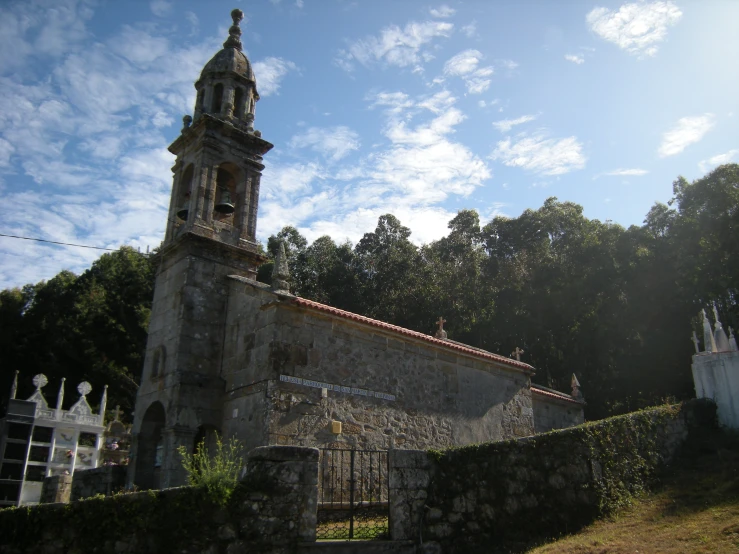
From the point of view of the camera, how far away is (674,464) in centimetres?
1145

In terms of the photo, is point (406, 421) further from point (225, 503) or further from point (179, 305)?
point (225, 503)

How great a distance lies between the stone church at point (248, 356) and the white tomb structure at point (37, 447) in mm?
9382

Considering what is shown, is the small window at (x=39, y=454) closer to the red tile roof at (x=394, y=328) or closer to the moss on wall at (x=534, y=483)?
the red tile roof at (x=394, y=328)

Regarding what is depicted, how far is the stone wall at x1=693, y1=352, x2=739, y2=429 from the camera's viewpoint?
1266 centimetres

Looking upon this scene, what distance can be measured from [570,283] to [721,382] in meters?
20.9

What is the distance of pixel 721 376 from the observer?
42.7ft

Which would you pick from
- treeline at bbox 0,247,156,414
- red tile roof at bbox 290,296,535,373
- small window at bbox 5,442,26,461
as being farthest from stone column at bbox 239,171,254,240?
treeline at bbox 0,247,156,414

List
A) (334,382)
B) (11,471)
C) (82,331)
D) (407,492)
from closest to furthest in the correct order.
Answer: (407,492) → (334,382) → (11,471) → (82,331)

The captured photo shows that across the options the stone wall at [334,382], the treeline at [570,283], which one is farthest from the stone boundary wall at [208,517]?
the treeline at [570,283]

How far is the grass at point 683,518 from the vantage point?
302 inches

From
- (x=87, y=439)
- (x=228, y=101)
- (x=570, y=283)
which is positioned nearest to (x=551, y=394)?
(x=570, y=283)

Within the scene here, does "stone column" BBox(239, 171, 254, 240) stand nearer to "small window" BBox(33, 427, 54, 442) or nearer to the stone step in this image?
the stone step

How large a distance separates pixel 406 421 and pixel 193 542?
8.02 m

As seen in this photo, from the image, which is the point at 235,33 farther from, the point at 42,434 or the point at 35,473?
the point at 35,473
